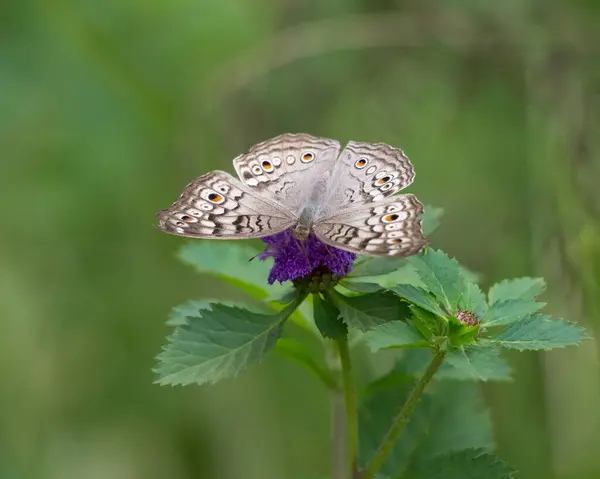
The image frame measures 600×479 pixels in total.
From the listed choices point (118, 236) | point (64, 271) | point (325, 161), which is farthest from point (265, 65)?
point (64, 271)

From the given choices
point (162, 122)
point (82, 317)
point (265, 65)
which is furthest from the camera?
point (162, 122)

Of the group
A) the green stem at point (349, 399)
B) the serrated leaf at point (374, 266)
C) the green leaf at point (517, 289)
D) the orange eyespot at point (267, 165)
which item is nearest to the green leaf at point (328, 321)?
the green stem at point (349, 399)

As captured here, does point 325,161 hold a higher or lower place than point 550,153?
lower

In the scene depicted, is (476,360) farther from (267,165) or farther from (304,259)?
(267,165)

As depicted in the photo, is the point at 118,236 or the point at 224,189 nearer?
the point at 224,189

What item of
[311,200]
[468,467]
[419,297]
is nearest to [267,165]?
[311,200]

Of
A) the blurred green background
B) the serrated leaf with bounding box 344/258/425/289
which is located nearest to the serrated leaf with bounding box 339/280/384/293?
the serrated leaf with bounding box 344/258/425/289

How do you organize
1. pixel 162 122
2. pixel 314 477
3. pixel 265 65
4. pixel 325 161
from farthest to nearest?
pixel 162 122 → pixel 265 65 → pixel 325 161 → pixel 314 477

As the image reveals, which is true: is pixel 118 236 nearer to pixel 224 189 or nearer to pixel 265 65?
pixel 265 65
